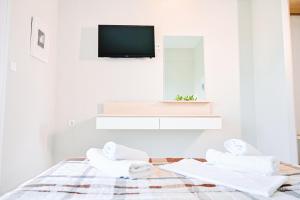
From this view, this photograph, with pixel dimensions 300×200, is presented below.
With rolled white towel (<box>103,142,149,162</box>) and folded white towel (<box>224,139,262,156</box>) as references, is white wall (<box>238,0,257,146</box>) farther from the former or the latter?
rolled white towel (<box>103,142,149,162</box>)

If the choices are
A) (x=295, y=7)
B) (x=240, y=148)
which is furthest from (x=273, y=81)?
(x=240, y=148)

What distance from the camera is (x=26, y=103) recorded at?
2.49m

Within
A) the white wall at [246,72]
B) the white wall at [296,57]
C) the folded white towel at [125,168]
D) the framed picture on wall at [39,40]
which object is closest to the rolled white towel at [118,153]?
the folded white towel at [125,168]

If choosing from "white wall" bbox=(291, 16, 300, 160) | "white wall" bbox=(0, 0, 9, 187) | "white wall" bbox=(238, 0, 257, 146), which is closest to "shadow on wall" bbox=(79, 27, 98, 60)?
"white wall" bbox=(0, 0, 9, 187)

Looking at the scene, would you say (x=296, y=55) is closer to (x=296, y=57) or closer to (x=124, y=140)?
(x=296, y=57)

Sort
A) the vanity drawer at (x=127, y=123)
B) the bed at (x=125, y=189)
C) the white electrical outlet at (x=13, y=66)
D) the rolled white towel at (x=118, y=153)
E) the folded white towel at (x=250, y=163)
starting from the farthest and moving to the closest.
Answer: the vanity drawer at (x=127, y=123) → the white electrical outlet at (x=13, y=66) → the rolled white towel at (x=118, y=153) → the folded white towel at (x=250, y=163) → the bed at (x=125, y=189)

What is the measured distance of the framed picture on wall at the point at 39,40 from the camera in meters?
2.62

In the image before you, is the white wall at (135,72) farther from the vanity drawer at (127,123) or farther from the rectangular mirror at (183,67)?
the vanity drawer at (127,123)

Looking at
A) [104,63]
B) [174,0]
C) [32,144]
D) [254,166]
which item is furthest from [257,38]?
[32,144]

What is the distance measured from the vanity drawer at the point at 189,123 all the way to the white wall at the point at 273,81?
0.69 metres

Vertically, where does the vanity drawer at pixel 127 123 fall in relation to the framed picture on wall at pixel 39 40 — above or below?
below

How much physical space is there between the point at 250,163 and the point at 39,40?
8.47 ft

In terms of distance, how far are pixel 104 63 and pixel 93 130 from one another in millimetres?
950

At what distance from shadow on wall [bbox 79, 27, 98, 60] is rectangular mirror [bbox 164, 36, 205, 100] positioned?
100 centimetres
